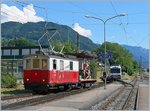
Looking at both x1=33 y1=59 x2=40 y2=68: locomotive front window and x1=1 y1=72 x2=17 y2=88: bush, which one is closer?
x1=33 y1=59 x2=40 y2=68: locomotive front window

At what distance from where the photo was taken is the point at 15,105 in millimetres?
19938

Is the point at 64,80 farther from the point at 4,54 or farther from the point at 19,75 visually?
the point at 4,54

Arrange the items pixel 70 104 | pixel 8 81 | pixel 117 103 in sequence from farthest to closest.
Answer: pixel 8 81
pixel 117 103
pixel 70 104

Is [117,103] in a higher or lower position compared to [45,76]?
lower

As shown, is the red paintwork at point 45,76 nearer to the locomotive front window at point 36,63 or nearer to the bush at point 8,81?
the locomotive front window at point 36,63

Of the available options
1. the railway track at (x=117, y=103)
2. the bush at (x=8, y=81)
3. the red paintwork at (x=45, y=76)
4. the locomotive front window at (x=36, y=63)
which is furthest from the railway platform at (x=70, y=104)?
the bush at (x=8, y=81)

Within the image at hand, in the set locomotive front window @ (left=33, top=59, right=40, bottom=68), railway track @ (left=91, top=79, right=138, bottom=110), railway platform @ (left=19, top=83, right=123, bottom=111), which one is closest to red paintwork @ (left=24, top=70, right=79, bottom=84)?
locomotive front window @ (left=33, top=59, right=40, bottom=68)

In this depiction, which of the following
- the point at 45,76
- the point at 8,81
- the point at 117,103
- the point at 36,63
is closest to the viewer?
the point at 117,103

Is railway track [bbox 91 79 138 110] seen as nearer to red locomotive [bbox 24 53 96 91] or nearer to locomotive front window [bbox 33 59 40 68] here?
red locomotive [bbox 24 53 96 91]

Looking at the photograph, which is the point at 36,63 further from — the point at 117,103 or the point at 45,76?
the point at 117,103

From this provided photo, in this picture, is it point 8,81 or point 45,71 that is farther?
point 8,81

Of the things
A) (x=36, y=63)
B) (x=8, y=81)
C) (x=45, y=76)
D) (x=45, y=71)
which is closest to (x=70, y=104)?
(x=45, y=76)

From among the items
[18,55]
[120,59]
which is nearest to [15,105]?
[18,55]

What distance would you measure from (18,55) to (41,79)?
6261cm
